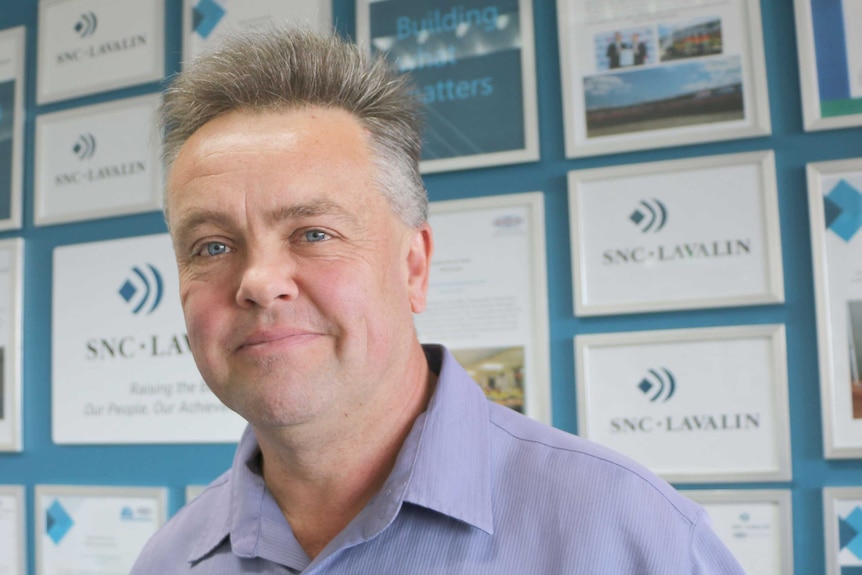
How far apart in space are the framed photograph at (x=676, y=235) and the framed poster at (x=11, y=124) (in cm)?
151

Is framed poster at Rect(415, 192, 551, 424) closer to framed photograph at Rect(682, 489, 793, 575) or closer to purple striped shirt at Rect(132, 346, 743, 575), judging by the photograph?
framed photograph at Rect(682, 489, 793, 575)

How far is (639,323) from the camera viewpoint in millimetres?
1627

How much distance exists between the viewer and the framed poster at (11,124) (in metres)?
2.20

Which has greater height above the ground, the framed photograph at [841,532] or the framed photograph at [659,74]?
the framed photograph at [659,74]

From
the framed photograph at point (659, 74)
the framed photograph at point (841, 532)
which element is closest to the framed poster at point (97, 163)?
the framed photograph at point (659, 74)

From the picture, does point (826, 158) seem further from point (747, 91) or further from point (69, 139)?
point (69, 139)

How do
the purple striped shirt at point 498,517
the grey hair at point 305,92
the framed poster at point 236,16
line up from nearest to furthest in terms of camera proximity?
the purple striped shirt at point 498,517
the grey hair at point 305,92
the framed poster at point 236,16

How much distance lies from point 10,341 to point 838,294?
6.49 feet

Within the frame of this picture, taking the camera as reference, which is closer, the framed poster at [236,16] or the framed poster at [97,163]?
the framed poster at [236,16]

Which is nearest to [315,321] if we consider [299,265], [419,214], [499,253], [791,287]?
[299,265]

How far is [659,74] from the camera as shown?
1.65 meters

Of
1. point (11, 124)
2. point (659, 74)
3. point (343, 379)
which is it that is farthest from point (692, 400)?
point (11, 124)

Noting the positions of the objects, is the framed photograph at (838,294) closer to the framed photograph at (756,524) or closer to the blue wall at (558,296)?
the blue wall at (558,296)

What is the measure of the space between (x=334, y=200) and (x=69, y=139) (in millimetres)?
1612
